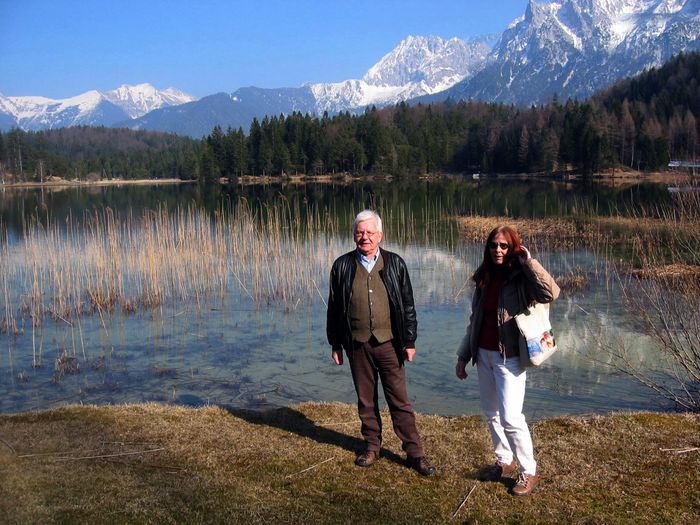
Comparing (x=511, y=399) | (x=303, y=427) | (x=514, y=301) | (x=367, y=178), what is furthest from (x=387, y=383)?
(x=367, y=178)

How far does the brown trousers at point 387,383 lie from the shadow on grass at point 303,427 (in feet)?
0.99

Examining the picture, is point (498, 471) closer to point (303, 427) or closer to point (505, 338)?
point (505, 338)

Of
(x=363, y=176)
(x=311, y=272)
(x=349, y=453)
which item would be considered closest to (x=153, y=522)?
(x=349, y=453)

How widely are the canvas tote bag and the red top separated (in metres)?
0.27

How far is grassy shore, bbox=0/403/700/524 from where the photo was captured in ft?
16.4

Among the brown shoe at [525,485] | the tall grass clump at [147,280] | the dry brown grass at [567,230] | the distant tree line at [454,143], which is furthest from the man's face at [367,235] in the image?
the distant tree line at [454,143]

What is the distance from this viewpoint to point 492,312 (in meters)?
5.29

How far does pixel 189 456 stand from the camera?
628 cm

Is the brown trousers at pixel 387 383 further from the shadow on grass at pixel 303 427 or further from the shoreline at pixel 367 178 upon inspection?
the shoreline at pixel 367 178

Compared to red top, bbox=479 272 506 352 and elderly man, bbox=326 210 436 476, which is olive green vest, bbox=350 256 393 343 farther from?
red top, bbox=479 272 506 352

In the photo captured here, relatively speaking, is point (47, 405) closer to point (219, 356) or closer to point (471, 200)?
point (219, 356)

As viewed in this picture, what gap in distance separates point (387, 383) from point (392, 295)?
83 centimetres

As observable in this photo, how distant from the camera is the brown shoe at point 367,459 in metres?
5.94

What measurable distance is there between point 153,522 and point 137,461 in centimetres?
143
